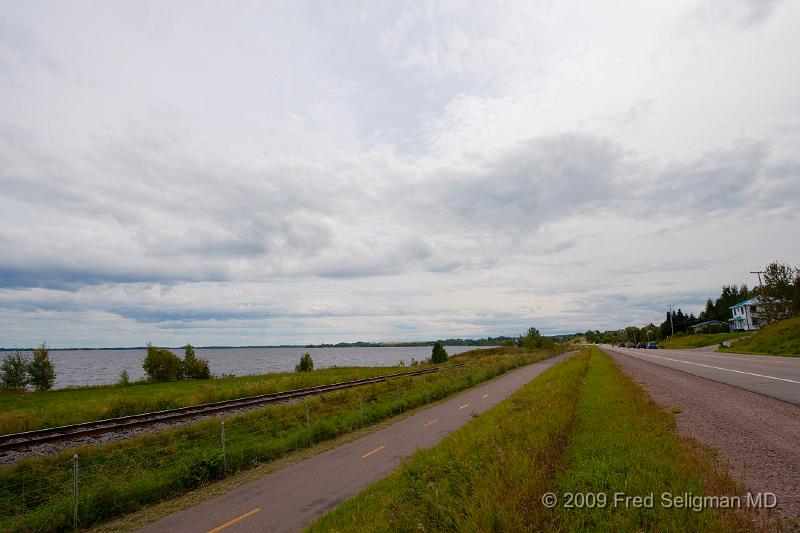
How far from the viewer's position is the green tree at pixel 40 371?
173ft

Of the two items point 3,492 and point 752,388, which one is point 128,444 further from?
point 752,388

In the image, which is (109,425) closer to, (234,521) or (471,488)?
(234,521)

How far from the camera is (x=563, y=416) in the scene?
12.5m

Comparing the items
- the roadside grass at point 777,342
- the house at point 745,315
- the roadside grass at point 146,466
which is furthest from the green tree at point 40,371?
the house at point 745,315

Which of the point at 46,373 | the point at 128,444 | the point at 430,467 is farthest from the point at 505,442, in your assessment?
the point at 46,373

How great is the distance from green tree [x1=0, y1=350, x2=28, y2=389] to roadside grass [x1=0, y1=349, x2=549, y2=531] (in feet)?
164

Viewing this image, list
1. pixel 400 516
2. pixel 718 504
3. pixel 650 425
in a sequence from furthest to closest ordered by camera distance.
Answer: pixel 650 425 < pixel 400 516 < pixel 718 504

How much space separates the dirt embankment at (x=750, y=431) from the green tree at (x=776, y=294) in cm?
6581

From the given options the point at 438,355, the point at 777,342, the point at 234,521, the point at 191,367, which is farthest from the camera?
the point at 438,355

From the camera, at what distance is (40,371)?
53.0 m

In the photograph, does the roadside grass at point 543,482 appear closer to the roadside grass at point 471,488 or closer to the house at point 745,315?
the roadside grass at point 471,488

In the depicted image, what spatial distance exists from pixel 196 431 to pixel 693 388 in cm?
2391

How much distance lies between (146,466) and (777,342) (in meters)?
53.2

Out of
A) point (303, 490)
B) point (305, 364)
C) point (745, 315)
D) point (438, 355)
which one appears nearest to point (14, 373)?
point (305, 364)
